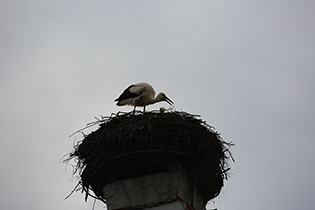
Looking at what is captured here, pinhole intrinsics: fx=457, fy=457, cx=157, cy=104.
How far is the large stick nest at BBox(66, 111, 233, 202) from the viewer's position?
21.9 ft

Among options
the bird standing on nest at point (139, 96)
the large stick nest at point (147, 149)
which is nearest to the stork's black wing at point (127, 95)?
the bird standing on nest at point (139, 96)

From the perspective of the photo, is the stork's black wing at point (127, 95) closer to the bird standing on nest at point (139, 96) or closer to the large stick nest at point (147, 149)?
the bird standing on nest at point (139, 96)

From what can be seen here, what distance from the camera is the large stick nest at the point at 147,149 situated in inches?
262

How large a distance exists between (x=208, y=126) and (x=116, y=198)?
1780 millimetres

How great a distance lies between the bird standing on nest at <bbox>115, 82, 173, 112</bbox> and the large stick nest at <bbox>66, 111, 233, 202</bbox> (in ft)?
6.74

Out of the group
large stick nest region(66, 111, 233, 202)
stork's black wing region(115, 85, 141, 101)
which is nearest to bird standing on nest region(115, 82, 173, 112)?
stork's black wing region(115, 85, 141, 101)

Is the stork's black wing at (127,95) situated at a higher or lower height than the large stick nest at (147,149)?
higher

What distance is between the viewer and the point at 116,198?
695 centimetres

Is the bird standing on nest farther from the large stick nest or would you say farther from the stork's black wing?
the large stick nest

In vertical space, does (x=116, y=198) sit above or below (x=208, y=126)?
below

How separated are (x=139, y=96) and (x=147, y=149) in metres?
2.66

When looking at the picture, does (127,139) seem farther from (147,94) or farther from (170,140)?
(147,94)

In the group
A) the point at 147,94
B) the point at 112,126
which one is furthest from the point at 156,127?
the point at 147,94

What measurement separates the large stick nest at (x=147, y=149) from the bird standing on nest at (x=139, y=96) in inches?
80.8
